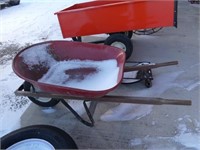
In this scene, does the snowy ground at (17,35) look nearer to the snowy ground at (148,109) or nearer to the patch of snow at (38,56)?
the snowy ground at (148,109)

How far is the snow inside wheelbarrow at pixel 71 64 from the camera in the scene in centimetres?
207

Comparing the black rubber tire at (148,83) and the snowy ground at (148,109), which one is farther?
the black rubber tire at (148,83)

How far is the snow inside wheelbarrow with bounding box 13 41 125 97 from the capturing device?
2072mm

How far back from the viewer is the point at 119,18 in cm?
284

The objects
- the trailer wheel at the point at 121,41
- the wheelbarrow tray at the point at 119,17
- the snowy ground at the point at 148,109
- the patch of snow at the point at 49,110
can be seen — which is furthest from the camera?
the trailer wheel at the point at 121,41

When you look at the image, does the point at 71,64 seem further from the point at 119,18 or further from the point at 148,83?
A: the point at 119,18

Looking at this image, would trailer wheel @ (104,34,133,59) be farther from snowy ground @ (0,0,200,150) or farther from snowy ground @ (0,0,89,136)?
snowy ground @ (0,0,89,136)

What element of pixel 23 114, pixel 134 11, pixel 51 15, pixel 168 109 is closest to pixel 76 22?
pixel 134 11

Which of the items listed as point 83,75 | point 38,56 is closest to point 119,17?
point 83,75

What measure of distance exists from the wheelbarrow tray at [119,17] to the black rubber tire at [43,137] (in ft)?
5.26

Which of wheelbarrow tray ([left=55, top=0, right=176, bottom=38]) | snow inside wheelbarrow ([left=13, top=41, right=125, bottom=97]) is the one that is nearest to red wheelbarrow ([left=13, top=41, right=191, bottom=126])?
snow inside wheelbarrow ([left=13, top=41, right=125, bottom=97])

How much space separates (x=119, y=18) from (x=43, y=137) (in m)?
1.72

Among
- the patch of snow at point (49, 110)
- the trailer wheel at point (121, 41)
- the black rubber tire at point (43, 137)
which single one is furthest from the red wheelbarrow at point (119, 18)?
the black rubber tire at point (43, 137)

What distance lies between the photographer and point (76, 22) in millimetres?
2928
